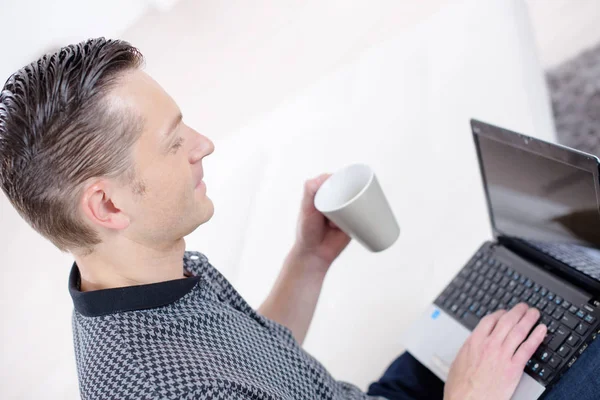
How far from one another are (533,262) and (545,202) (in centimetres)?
13

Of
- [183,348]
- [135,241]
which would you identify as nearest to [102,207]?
[135,241]

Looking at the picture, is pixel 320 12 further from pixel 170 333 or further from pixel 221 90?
pixel 170 333


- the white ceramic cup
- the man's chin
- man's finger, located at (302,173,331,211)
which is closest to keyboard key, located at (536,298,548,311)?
the white ceramic cup

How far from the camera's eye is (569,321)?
3.00ft

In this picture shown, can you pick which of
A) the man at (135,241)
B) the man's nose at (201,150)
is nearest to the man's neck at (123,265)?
the man at (135,241)

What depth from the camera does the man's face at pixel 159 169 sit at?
0.79 metres

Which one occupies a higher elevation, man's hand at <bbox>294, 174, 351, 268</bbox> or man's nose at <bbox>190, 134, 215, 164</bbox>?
man's hand at <bbox>294, 174, 351, 268</bbox>

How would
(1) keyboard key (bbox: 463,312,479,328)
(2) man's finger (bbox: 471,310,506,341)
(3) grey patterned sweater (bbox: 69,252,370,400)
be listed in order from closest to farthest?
1. (3) grey patterned sweater (bbox: 69,252,370,400)
2. (2) man's finger (bbox: 471,310,506,341)
3. (1) keyboard key (bbox: 463,312,479,328)

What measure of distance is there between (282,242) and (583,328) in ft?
2.89

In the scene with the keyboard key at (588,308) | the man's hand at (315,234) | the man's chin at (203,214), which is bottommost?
the man's chin at (203,214)

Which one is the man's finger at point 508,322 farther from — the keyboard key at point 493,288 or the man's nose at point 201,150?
the man's nose at point 201,150

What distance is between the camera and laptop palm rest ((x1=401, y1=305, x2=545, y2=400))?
3.48ft

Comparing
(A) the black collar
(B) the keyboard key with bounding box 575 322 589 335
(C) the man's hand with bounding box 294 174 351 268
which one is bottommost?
(A) the black collar

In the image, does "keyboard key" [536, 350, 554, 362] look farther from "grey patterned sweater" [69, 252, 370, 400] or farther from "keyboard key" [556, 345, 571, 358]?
"grey patterned sweater" [69, 252, 370, 400]
